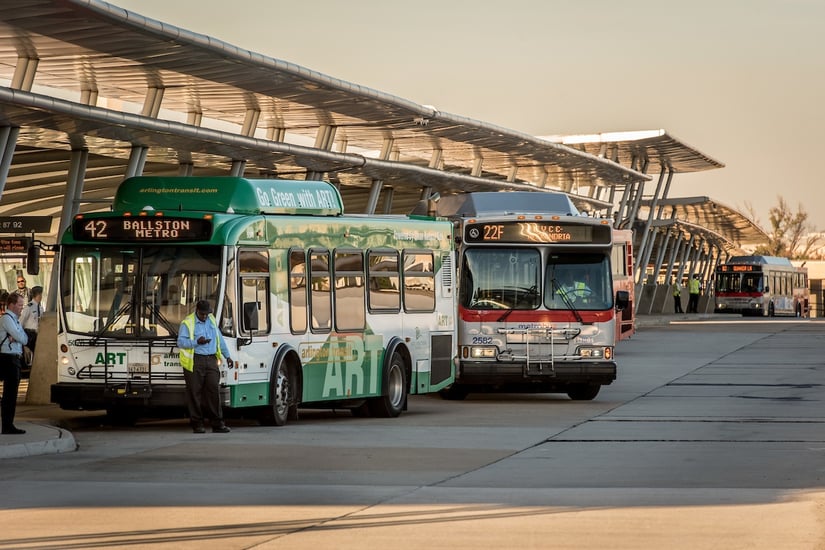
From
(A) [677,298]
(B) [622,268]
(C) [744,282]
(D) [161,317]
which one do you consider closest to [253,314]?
(D) [161,317]

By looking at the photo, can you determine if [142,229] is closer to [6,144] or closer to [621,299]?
[6,144]

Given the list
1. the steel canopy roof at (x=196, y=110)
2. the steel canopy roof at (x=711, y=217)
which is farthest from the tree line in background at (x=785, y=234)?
the steel canopy roof at (x=196, y=110)

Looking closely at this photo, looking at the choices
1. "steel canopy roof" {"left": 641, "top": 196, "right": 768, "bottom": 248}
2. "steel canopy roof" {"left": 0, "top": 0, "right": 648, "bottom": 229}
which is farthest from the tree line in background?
"steel canopy roof" {"left": 0, "top": 0, "right": 648, "bottom": 229}

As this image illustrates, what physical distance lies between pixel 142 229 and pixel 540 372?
7.49m

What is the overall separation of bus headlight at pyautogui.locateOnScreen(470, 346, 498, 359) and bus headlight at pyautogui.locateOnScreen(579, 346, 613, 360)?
1.34 m

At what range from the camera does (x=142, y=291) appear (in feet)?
63.9

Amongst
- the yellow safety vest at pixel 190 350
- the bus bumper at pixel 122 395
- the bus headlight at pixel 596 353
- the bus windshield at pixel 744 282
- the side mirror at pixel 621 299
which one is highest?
the bus windshield at pixel 744 282

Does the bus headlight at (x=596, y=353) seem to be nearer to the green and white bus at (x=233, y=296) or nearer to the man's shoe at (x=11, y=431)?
the green and white bus at (x=233, y=296)

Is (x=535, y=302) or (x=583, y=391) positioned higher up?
(x=535, y=302)

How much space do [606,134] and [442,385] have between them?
132 ft

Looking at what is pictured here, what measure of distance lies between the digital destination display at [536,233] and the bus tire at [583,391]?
2351mm

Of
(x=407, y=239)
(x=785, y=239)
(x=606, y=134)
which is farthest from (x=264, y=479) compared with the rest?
(x=785, y=239)

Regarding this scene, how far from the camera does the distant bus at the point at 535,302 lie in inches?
970

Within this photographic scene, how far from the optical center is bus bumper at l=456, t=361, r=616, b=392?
24531mm
